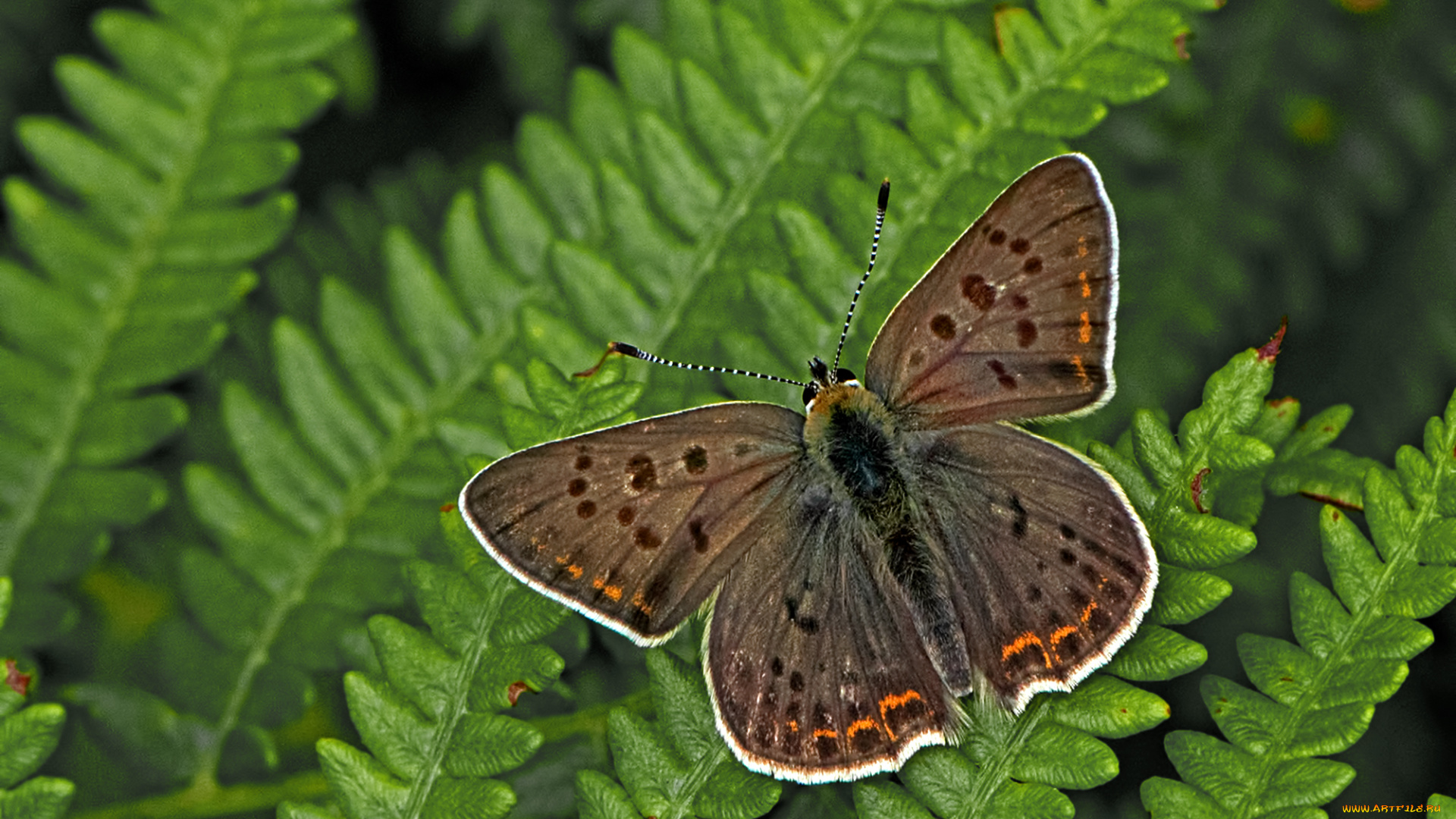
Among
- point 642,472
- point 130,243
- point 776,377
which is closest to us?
point 642,472

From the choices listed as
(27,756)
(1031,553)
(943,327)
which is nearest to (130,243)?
(27,756)

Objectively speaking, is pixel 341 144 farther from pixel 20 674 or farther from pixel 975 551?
pixel 975 551

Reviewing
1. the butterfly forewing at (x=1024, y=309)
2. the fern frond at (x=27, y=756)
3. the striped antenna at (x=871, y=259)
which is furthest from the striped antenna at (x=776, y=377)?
the fern frond at (x=27, y=756)

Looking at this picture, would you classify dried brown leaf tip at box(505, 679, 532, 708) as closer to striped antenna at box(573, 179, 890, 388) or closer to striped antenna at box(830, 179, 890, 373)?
striped antenna at box(573, 179, 890, 388)

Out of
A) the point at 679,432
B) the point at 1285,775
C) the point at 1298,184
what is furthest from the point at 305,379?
the point at 1298,184

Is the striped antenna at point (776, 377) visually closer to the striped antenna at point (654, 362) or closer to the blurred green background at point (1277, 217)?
the striped antenna at point (654, 362)

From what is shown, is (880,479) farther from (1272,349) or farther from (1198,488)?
(1272,349)
